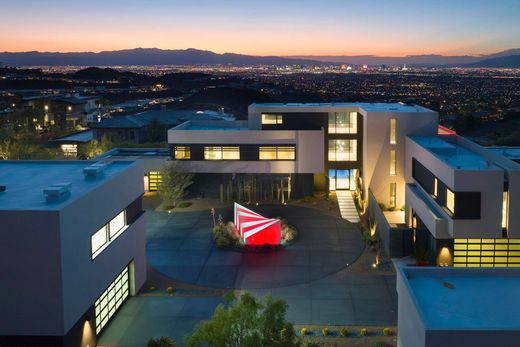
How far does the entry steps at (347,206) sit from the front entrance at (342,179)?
57cm

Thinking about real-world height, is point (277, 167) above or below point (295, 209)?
above

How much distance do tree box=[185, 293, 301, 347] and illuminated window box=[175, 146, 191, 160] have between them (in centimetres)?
3025

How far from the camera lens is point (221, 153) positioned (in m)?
42.2

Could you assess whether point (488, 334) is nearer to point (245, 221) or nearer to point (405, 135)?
point (245, 221)

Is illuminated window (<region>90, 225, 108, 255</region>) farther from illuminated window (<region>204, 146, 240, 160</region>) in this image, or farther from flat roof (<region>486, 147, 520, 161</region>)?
flat roof (<region>486, 147, 520, 161</region>)

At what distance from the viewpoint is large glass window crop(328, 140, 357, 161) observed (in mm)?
42750

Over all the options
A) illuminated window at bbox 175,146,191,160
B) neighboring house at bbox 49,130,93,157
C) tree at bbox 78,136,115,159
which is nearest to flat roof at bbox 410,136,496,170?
illuminated window at bbox 175,146,191,160

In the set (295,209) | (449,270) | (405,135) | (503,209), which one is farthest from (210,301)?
(405,135)

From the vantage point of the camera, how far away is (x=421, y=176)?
3145 centimetres

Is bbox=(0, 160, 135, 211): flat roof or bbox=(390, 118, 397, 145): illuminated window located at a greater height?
bbox=(390, 118, 397, 145): illuminated window

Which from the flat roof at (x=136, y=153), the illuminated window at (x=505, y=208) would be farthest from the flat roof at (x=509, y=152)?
the flat roof at (x=136, y=153)

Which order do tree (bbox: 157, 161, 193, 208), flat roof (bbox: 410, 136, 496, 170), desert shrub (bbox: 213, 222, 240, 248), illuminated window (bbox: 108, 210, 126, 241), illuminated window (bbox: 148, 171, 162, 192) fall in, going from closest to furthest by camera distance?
illuminated window (bbox: 108, 210, 126, 241) → flat roof (bbox: 410, 136, 496, 170) → desert shrub (bbox: 213, 222, 240, 248) → tree (bbox: 157, 161, 193, 208) → illuminated window (bbox: 148, 171, 162, 192)

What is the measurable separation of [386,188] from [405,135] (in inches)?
146

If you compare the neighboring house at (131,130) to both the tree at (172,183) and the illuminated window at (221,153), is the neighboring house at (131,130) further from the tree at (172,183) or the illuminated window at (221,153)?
the tree at (172,183)
